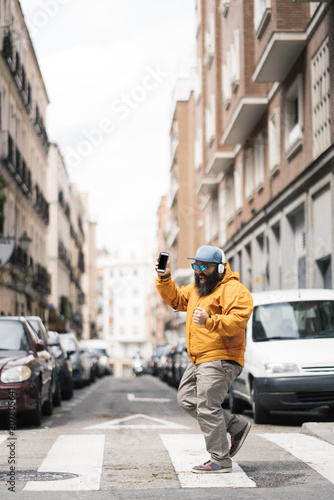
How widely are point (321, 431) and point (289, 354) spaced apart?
2.13 meters

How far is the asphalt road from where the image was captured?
20.9 feet

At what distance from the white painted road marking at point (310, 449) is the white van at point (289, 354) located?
138 cm

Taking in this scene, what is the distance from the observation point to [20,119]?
1494 inches

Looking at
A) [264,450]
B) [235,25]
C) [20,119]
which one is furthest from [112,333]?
[264,450]

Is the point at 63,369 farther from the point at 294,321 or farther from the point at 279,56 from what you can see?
the point at 279,56

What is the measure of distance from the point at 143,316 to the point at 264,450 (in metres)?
139

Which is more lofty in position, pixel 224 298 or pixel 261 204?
pixel 261 204

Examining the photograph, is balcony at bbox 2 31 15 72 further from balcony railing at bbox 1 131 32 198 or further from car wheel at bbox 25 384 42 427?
car wheel at bbox 25 384 42 427

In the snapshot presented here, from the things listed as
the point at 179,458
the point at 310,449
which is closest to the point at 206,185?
the point at 310,449

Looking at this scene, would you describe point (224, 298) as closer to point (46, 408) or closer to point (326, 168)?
point (46, 408)

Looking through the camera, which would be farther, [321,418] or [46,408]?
[46,408]

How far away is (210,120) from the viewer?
3534 cm

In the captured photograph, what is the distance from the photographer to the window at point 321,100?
18938 mm

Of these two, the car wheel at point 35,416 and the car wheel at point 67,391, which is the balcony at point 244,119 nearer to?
the car wheel at point 67,391
